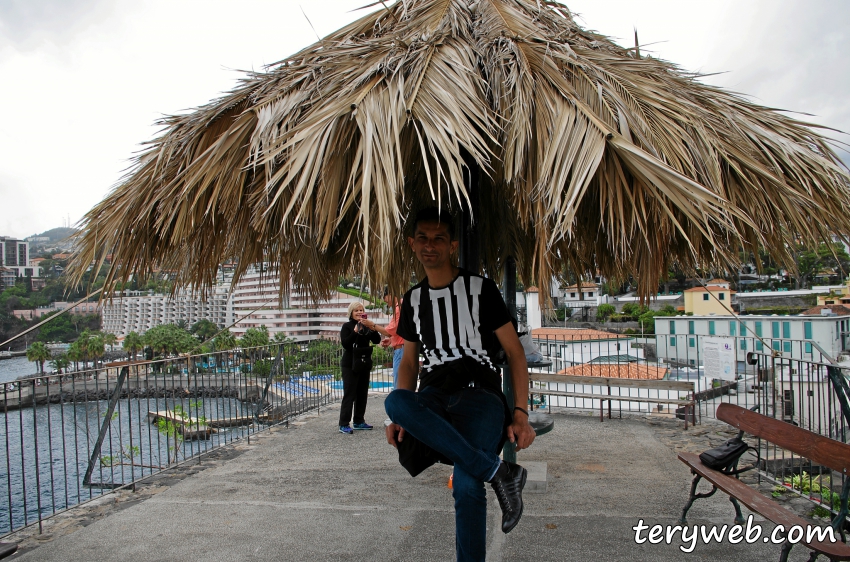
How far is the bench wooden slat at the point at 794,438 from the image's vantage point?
2.79m

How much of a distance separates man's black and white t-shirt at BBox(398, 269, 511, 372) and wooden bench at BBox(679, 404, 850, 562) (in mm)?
1666

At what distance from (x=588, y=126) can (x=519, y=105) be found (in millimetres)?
354

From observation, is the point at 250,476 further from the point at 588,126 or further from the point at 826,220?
the point at 826,220

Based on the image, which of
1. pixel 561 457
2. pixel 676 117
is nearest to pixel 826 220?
pixel 676 117

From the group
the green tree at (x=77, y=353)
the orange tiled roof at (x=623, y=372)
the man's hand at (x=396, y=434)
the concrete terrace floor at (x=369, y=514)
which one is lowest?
the green tree at (x=77, y=353)

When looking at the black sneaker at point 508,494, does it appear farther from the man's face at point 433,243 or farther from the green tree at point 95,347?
the green tree at point 95,347

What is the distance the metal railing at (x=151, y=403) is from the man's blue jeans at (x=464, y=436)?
2.96 m

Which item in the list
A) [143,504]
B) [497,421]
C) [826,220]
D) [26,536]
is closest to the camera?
[497,421]

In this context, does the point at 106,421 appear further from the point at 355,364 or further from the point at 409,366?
the point at 409,366

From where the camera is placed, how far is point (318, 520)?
3.92 metres

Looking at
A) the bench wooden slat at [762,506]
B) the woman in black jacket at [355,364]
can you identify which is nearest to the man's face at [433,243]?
the bench wooden slat at [762,506]

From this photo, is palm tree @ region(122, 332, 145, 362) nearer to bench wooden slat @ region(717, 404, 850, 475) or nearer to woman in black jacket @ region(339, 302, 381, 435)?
woman in black jacket @ region(339, 302, 381, 435)

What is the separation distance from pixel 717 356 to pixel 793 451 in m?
6.45

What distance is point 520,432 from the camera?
104 inches
